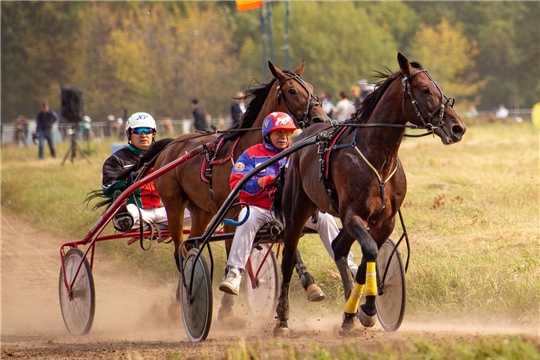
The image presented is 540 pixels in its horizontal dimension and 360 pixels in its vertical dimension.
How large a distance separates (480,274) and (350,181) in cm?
201

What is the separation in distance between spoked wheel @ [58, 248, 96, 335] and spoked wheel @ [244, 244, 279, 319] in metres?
1.33

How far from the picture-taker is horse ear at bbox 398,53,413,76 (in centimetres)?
623

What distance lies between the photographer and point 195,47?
5072 cm

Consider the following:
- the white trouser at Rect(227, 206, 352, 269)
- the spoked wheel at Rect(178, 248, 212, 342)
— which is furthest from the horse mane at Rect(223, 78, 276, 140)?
the spoked wheel at Rect(178, 248, 212, 342)

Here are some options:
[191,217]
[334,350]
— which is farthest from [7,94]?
[334,350]

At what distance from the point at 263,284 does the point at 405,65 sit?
2.58m

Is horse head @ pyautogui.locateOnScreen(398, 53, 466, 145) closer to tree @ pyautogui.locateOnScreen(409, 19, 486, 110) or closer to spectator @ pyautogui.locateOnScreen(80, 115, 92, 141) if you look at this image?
spectator @ pyautogui.locateOnScreen(80, 115, 92, 141)

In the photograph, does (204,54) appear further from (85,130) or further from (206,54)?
(85,130)

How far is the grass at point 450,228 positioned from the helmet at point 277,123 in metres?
1.88

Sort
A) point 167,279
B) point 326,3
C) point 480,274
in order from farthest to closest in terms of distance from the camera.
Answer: point 326,3, point 167,279, point 480,274

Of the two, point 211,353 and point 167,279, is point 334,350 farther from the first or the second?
point 167,279

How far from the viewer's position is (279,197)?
7309 mm

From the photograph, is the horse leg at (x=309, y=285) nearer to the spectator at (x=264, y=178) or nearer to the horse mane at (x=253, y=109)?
the spectator at (x=264, y=178)

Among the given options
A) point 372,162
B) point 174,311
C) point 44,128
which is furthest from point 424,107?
point 44,128
